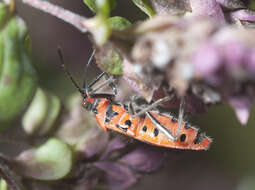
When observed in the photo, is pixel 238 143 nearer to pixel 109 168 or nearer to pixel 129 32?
pixel 109 168

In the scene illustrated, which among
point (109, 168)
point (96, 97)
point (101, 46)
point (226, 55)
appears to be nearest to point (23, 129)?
point (96, 97)

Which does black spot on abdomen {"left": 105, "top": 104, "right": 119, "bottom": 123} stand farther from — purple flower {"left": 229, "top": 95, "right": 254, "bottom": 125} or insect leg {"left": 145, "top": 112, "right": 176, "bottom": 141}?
purple flower {"left": 229, "top": 95, "right": 254, "bottom": 125}

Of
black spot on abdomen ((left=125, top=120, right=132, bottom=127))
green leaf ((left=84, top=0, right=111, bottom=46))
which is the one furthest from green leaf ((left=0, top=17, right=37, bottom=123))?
black spot on abdomen ((left=125, top=120, right=132, bottom=127))

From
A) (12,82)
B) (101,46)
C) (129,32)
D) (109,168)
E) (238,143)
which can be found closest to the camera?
(129,32)

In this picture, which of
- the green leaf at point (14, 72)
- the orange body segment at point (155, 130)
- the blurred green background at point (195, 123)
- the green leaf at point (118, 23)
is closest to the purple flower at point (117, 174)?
the orange body segment at point (155, 130)

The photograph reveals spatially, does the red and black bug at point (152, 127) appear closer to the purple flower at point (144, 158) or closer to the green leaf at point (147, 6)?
the purple flower at point (144, 158)

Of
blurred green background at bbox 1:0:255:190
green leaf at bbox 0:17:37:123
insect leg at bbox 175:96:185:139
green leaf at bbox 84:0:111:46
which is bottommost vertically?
blurred green background at bbox 1:0:255:190

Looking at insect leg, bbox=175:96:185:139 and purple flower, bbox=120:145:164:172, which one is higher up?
insect leg, bbox=175:96:185:139

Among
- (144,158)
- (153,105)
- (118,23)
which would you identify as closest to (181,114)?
(153,105)
